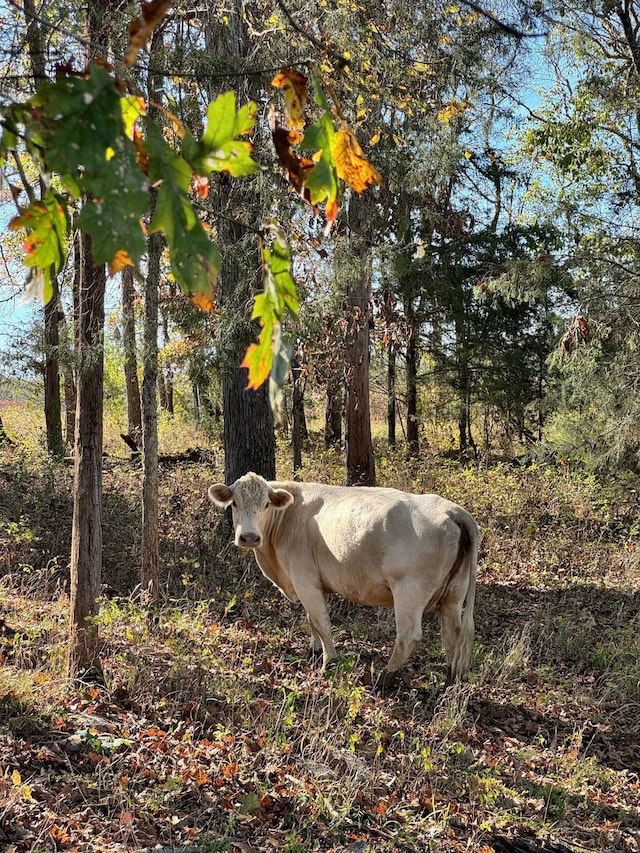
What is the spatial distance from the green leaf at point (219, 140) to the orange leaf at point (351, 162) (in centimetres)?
43

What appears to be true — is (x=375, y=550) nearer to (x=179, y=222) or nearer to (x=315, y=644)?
(x=315, y=644)

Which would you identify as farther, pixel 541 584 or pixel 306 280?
pixel 541 584

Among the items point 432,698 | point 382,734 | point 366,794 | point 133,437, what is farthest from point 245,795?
point 133,437

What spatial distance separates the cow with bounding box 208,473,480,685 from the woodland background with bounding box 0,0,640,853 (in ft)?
1.99

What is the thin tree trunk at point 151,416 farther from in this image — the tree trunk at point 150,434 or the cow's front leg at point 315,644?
the cow's front leg at point 315,644

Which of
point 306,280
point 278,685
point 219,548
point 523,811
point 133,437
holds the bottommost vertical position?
point 523,811

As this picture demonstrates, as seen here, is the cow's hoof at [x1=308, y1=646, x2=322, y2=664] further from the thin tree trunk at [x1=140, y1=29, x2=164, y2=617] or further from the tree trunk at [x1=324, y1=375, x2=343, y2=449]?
the tree trunk at [x1=324, y1=375, x2=343, y2=449]

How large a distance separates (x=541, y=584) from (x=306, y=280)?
548 centimetres

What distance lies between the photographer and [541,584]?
10367 mm

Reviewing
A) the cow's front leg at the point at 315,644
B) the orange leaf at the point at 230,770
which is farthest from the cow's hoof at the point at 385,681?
the orange leaf at the point at 230,770

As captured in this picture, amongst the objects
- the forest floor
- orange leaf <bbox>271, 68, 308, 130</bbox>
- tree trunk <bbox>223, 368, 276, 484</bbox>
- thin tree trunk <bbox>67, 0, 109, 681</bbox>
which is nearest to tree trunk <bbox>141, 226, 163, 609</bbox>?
the forest floor

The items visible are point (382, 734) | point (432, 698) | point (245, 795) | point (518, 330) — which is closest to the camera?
point (245, 795)

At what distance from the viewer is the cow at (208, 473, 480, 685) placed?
669 cm

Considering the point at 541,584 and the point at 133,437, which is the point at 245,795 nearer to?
the point at 541,584
